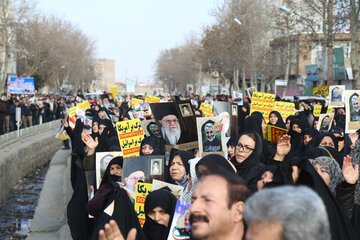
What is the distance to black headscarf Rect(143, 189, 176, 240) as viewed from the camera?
5.15 meters

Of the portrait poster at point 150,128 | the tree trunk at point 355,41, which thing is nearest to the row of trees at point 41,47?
the tree trunk at point 355,41

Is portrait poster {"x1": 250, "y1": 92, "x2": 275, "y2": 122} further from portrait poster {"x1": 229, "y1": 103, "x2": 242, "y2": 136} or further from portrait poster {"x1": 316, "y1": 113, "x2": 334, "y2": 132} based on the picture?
portrait poster {"x1": 316, "y1": 113, "x2": 334, "y2": 132}

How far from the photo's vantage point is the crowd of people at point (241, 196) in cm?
253

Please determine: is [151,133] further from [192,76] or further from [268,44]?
[192,76]

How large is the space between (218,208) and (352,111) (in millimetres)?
7713

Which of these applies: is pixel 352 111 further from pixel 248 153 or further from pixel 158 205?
pixel 158 205

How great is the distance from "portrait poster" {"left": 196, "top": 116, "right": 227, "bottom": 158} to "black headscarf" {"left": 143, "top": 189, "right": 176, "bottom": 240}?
8.34 ft

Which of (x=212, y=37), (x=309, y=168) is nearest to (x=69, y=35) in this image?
(x=212, y=37)

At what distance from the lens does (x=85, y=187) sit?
7.24 m

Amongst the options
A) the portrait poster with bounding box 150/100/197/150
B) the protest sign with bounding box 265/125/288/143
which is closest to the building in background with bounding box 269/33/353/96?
the protest sign with bounding box 265/125/288/143

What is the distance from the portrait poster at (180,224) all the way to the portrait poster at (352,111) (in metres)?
5.85

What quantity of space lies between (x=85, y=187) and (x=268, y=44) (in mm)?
49819

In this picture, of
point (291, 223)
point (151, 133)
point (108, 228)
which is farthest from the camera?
point (151, 133)

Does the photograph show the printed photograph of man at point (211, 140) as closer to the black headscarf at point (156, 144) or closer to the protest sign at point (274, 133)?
the black headscarf at point (156, 144)
